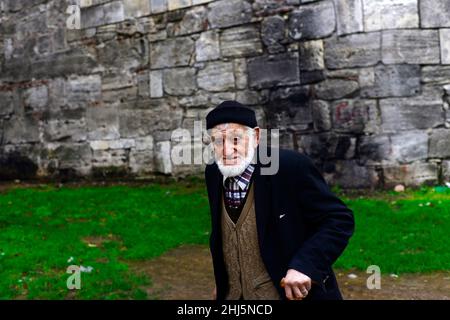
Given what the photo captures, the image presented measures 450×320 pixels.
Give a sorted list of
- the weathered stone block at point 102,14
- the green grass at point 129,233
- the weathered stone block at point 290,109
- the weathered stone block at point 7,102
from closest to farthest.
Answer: the green grass at point 129,233, the weathered stone block at point 290,109, the weathered stone block at point 102,14, the weathered stone block at point 7,102

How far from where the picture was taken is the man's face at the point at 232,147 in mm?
2596

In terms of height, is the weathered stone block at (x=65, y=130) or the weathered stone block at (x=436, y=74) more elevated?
the weathered stone block at (x=436, y=74)

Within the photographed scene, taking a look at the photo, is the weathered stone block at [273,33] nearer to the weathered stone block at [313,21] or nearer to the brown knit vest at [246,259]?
the weathered stone block at [313,21]

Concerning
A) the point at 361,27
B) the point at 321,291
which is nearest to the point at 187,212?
the point at 361,27

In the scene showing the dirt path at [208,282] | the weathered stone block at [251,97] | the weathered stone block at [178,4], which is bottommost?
the dirt path at [208,282]

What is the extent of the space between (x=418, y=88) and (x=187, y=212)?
3.95 meters

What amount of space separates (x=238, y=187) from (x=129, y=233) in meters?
4.66

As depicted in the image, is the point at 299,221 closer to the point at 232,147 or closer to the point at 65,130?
the point at 232,147

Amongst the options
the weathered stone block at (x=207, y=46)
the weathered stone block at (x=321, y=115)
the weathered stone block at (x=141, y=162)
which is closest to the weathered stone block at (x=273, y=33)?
the weathered stone block at (x=207, y=46)

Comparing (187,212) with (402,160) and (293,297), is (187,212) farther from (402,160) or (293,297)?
(293,297)

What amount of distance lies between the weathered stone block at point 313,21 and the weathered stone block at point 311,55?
113 millimetres

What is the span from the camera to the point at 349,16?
8203mm

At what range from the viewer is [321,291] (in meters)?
2.41

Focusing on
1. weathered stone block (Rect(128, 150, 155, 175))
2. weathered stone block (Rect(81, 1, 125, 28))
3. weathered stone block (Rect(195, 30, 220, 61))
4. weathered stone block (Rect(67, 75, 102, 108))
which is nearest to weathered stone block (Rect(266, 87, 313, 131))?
weathered stone block (Rect(195, 30, 220, 61))
